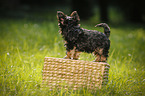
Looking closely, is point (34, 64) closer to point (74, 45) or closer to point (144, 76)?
point (74, 45)

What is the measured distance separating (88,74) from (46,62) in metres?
0.62

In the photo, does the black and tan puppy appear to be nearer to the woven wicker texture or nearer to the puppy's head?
the puppy's head

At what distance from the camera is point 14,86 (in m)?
2.18

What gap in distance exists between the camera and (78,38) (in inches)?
91.5

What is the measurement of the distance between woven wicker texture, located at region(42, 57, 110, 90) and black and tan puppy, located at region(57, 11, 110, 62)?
0.64 feet

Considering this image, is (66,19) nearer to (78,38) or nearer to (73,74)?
(78,38)

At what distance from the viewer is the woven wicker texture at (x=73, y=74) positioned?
2217 millimetres

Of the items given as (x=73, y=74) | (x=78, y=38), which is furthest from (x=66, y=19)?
(x=73, y=74)

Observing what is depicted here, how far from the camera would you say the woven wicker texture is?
2.22 metres

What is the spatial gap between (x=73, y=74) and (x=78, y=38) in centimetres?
53

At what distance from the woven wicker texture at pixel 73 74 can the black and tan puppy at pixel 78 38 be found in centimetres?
20

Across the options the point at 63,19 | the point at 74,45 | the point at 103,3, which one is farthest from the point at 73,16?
the point at 103,3

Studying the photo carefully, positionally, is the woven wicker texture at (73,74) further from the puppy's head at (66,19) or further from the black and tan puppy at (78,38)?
the puppy's head at (66,19)

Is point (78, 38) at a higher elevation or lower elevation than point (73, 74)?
higher
